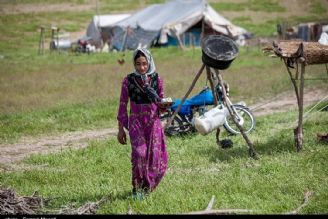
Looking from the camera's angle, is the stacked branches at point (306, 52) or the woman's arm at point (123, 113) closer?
the woman's arm at point (123, 113)

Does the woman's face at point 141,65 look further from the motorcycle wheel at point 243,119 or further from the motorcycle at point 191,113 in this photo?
the motorcycle wheel at point 243,119

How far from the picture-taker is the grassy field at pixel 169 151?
602 centimetres

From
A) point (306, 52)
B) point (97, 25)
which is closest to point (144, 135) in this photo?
point (306, 52)

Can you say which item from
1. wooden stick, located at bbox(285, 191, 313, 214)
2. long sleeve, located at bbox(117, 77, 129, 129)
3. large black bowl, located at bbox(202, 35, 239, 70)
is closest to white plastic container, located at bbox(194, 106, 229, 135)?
large black bowl, located at bbox(202, 35, 239, 70)

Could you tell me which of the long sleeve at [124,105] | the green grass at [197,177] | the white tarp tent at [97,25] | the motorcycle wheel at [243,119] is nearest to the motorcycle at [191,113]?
the motorcycle wheel at [243,119]

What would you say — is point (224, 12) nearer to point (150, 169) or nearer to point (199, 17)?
point (199, 17)

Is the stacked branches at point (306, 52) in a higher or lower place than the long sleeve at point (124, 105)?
lower

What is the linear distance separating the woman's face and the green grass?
1.23 m

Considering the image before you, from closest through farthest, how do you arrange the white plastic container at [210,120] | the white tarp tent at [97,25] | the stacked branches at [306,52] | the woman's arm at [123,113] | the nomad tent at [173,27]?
1. the woman's arm at [123,113]
2. the white plastic container at [210,120]
3. the stacked branches at [306,52]
4. the nomad tent at [173,27]
5. the white tarp tent at [97,25]

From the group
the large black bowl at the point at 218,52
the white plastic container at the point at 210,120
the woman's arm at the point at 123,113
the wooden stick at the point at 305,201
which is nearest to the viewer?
the wooden stick at the point at 305,201

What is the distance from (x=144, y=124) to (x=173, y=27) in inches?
1048

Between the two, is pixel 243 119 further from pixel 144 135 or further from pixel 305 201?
pixel 305 201

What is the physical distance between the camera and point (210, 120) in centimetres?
793

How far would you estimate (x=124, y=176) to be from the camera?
729 centimetres
